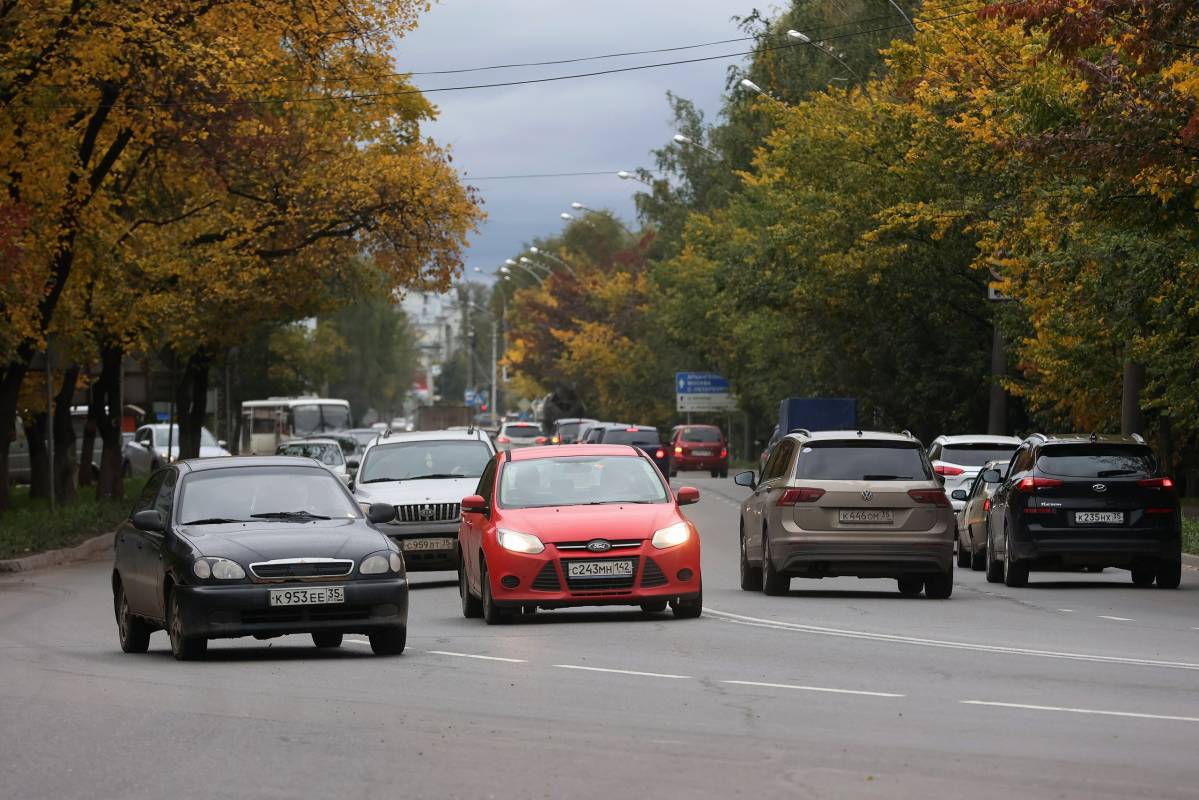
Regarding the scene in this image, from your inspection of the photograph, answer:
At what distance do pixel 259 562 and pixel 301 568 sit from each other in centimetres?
28

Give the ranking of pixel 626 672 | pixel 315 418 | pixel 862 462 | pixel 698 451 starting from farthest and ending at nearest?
pixel 315 418
pixel 698 451
pixel 862 462
pixel 626 672

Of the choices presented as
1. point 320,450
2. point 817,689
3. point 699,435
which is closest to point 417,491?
point 817,689

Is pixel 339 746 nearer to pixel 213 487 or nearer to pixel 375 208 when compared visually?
pixel 213 487

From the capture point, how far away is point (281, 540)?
48.5ft

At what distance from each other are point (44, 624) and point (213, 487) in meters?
4.52

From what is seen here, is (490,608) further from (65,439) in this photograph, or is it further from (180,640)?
(65,439)

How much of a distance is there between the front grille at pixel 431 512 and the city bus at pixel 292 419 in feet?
190

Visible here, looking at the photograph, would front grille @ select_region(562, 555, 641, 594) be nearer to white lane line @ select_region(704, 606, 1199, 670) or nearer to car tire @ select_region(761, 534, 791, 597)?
white lane line @ select_region(704, 606, 1199, 670)

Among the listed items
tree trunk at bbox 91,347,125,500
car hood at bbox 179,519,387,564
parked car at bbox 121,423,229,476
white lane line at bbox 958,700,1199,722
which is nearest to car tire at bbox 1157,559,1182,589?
car hood at bbox 179,519,387,564

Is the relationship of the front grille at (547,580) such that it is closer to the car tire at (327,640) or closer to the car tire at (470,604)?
the car tire at (470,604)

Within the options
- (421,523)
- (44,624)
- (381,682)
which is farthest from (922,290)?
(381,682)

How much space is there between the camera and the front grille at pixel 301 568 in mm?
14531

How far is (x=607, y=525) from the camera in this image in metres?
17.5

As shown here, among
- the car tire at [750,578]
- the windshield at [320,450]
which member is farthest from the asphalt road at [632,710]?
the windshield at [320,450]
